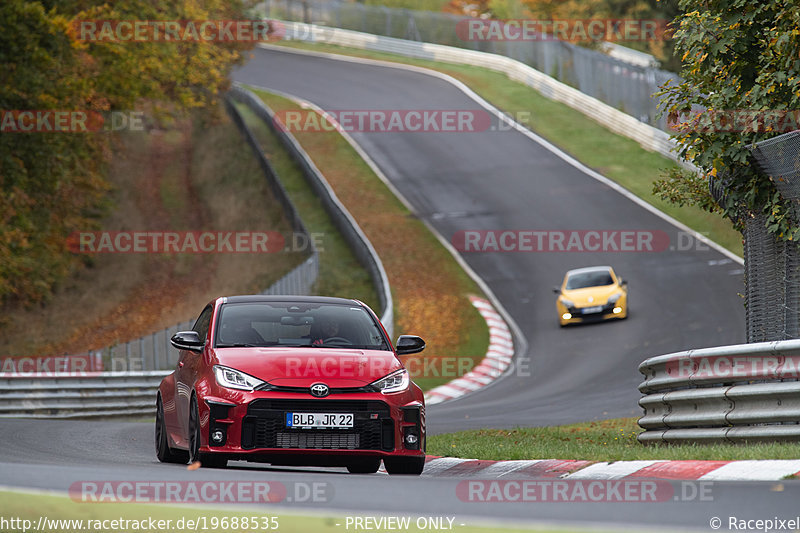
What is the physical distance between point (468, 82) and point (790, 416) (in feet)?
160

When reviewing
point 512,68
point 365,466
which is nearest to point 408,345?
point 365,466

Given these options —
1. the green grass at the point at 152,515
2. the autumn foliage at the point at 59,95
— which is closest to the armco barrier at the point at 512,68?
the autumn foliage at the point at 59,95

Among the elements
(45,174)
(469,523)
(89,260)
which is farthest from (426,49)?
(469,523)

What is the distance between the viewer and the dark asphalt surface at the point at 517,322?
6352 mm

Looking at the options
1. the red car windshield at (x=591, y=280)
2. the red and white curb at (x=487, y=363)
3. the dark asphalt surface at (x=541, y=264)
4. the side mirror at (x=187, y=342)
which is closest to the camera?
the side mirror at (x=187, y=342)

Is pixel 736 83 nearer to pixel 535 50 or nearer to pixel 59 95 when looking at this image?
pixel 59 95

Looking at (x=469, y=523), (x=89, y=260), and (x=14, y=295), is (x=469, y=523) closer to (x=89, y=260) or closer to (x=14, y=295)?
(x=14, y=295)

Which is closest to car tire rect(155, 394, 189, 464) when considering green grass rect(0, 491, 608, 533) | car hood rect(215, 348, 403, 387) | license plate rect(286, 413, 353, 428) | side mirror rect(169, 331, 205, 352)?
side mirror rect(169, 331, 205, 352)

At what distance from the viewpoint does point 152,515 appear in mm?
5766

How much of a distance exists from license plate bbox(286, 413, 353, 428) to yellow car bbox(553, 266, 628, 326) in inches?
811

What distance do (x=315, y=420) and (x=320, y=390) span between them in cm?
24

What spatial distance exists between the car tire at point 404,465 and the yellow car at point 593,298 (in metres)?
20.0

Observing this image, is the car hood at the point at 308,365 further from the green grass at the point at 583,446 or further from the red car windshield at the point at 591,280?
the red car windshield at the point at 591,280

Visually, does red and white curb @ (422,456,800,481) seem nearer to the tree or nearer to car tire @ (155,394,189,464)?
car tire @ (155,394,189,464)
